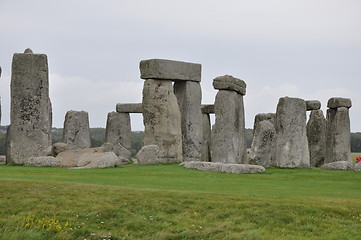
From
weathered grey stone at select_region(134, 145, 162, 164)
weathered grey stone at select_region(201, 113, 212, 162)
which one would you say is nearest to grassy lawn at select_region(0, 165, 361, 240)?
weathered grey stone at select_region(134, 145, 162, 164)

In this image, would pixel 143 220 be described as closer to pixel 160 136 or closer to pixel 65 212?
pixel 65 212

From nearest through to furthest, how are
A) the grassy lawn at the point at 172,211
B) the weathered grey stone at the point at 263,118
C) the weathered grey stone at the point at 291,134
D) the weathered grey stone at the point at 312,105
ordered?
1. the grassy lawn at the point at 172,211
2. the weathered grey stone at the point at 291,134
3. the weathered grey stone at the point at 312,105
4. the weathered grey stone at the point at 263,118

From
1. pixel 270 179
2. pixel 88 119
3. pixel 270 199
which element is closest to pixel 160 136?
pixel 270 179

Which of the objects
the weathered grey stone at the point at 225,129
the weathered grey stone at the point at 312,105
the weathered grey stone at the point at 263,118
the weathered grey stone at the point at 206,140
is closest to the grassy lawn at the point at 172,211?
the weathered grey stone at the point at 225,129

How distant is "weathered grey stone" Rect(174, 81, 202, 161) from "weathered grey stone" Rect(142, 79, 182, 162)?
5.24ft

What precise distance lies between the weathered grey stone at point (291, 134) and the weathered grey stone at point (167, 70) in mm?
5059

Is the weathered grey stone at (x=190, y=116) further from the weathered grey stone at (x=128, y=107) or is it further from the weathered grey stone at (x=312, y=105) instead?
the weathered grey stone at (x=128, y=107)

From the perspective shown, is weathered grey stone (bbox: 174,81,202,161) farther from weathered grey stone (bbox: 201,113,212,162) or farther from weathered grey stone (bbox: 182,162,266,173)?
weathered grey stone (bbox: 182,162,266,173)

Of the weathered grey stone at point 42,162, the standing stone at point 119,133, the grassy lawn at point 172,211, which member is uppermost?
the standing stone at point 119,133

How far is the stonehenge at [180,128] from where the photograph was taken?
2536 cm

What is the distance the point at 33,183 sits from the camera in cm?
1619

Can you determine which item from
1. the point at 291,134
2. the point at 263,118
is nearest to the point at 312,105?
the point at 263,118

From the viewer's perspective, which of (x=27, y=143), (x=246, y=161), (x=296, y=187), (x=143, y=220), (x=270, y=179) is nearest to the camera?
(x=143, y=220)

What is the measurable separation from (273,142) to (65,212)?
14.7 meters
